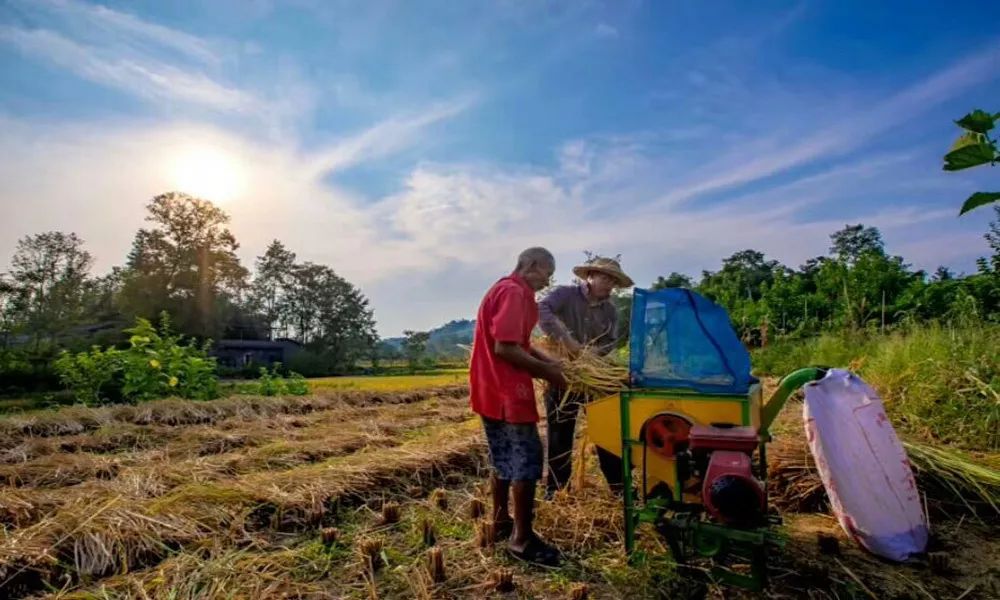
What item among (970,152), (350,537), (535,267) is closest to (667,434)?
(535,267)

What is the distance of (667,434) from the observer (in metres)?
2.69

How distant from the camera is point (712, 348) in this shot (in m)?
2.82

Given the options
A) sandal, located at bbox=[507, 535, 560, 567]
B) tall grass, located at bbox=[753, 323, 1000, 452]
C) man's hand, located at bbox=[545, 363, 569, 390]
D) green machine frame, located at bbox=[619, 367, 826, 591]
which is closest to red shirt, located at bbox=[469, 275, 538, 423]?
man's hand, located at bbox=[545, 363, 569, 390]

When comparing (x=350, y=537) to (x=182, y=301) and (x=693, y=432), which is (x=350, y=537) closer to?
(x=693, y=432)

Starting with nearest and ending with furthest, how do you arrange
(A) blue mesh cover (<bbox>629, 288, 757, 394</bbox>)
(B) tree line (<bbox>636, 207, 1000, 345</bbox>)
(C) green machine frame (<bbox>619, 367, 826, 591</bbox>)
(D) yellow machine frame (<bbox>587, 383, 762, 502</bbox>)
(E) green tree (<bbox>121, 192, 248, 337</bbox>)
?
(C) green machine frame (<bbox>619, 367, 826, 591</bbox>)
(D) yellow machine frame (<bbox>587, 383, 762, 502</bbox>)
(A) blue mesh cover (<bbox>629, 288, 757, 394</bbox>)
(B) tree line (<bbox>636, 207, 1000, 345</bbox>)
(E) green tree (<bbox>121, 192, 248, 337</bbox>)

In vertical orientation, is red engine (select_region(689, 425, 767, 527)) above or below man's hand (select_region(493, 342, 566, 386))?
below

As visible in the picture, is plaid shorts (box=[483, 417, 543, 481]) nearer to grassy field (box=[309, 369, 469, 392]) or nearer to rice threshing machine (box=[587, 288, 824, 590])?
rice threshing machine (box=[587, 288, 824, 590])

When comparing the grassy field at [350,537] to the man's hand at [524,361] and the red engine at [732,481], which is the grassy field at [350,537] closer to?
the red engine at [732,481]

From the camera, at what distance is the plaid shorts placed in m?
3.03

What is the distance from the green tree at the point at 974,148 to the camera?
7.03ft

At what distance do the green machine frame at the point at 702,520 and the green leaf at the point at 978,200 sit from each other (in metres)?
1.14

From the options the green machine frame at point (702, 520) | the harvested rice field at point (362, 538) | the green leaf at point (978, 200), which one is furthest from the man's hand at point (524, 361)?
the green leaf at point (978, 200)

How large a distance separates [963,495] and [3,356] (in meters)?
24.6

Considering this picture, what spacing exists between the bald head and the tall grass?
411 centimetres
